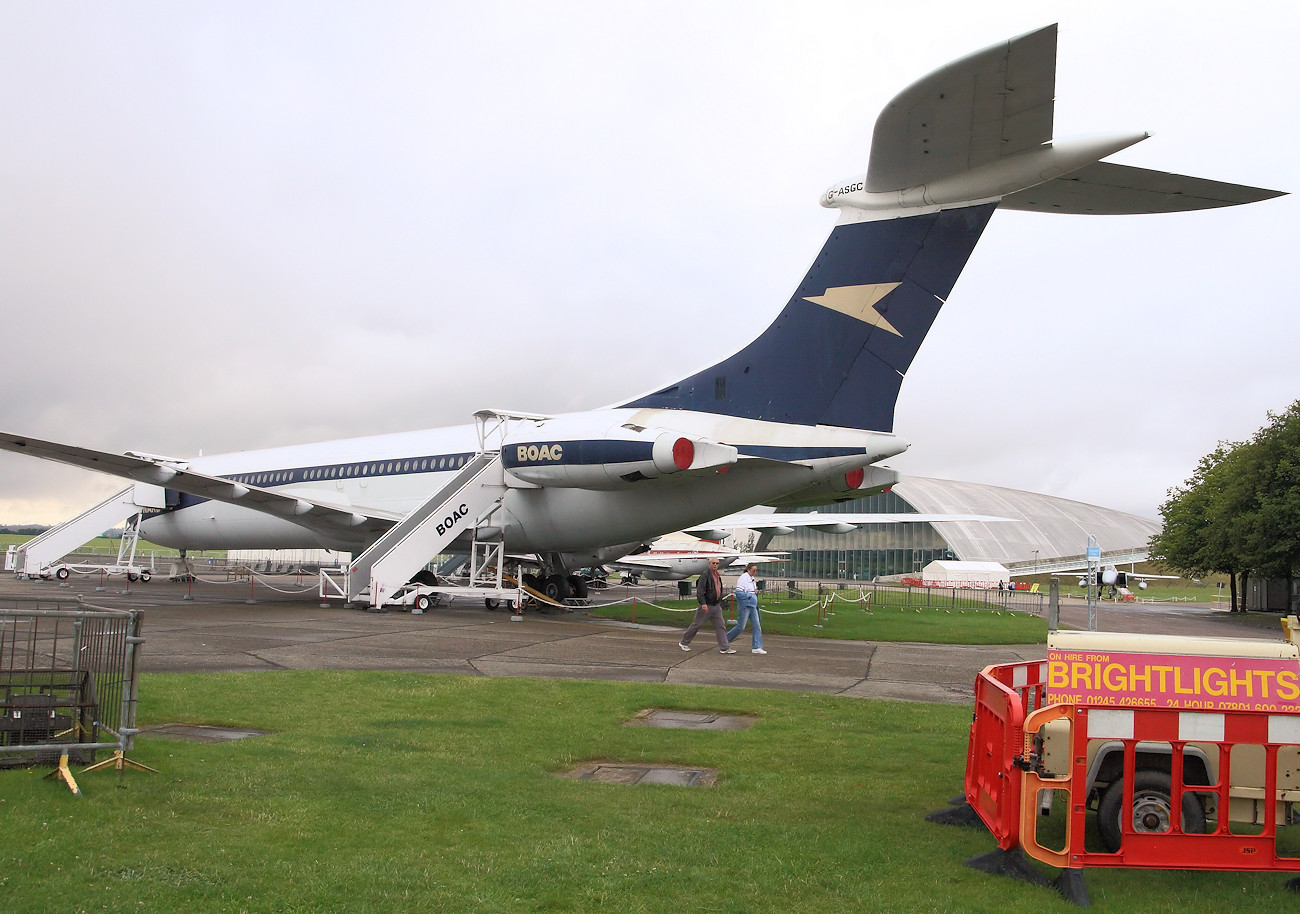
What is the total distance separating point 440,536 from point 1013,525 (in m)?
63.6

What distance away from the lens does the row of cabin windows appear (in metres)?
25.1

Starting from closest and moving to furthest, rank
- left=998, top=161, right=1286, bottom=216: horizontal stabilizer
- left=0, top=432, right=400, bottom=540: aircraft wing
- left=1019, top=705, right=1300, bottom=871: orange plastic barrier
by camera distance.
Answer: left=1019, top=705, right=1300, bottom=871: orange plastic barrier → left=998, top=161, right=1286, bottom=216: horizontal stabilizer → left=0, top=432, right=400, bottom=540: aircraft wing

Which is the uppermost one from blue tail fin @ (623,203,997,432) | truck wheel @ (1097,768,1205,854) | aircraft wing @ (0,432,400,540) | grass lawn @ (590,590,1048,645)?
blue tail fin @ (623,203,997,432)

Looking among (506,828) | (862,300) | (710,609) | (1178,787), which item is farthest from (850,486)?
(506,828)

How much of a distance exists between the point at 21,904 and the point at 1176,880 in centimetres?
550

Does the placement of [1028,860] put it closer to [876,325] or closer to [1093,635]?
[1093,635]

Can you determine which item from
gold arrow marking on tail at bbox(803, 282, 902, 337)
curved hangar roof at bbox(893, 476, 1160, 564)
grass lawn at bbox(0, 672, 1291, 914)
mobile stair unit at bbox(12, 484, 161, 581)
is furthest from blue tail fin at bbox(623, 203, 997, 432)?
curved hangar roof at bbox(893, 476, 1160, 564)

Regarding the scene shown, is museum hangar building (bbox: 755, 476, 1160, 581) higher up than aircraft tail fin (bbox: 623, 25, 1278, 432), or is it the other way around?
aircraft tail fin (bbox: 623, 25, 1278, 432)

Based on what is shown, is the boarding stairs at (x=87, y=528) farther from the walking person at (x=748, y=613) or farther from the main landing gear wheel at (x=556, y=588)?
the walking person at (x=748, y=613)

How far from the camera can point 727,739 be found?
27.6ft

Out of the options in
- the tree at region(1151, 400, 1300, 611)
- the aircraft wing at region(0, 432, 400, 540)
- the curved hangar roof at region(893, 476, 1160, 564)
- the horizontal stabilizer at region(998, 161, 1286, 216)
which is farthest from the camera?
the curved hangar roof at region(893, 476, 1160, 564)

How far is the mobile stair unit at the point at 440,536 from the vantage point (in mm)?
20703

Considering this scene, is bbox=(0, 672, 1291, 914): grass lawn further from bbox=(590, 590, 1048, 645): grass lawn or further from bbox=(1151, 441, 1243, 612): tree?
bbox=(1151, 441, 1243, 612): tree

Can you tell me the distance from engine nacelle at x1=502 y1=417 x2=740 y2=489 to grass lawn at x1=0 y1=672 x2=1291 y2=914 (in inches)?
338
